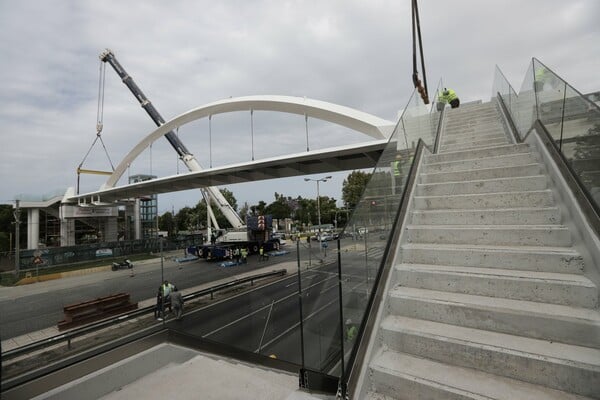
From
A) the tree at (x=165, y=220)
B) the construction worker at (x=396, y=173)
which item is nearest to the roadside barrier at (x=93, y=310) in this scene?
the construction worker at (x=396, y=173)

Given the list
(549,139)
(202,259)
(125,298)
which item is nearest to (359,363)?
(549,139)

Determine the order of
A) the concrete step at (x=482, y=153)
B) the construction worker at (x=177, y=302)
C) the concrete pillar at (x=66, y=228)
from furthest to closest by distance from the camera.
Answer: the concrete pillar at (x=66, y=228) → the construction worker at (x=177, y=302) → the concrete step at (x=482, y=153)

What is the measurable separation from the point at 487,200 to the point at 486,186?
1.21ft

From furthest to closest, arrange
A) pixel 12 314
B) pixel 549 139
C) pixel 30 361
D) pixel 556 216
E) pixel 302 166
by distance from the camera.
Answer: pixel 302 166, pixel 12 314, pixel 549 139, pixel 556 216, pixel 30 361

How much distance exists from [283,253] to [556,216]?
2849cm

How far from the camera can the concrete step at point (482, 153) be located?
15.9 feet

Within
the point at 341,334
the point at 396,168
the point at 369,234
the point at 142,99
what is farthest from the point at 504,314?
the point at 142,99

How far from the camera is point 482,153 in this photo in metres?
5.09

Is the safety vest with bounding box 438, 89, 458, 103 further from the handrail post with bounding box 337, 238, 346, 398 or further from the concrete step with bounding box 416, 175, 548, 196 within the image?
the handrail post with bounding box 337, 238, 346, 398

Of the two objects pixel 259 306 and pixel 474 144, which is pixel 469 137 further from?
pixel 259 306

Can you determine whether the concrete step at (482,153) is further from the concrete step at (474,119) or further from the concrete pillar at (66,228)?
the concrete pillar at (66,228)

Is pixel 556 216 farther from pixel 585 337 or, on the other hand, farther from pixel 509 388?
pixel 509 388

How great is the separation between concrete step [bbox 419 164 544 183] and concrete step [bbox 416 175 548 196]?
0.16 meters

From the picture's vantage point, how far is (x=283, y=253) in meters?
30.9
